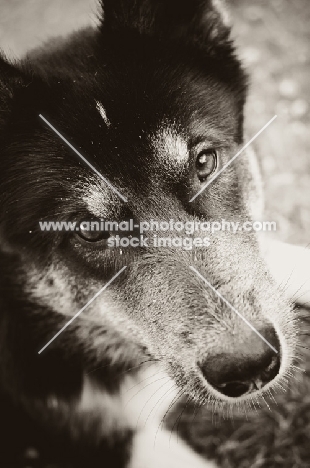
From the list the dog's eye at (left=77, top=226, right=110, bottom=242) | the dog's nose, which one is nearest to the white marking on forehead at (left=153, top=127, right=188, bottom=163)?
the dog's eye at (left=77, top=226, right=110, bottom=242)

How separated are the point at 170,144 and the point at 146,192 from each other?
17cm

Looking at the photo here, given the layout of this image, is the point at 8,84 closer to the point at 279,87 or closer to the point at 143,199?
the point at 143,199

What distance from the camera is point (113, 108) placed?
1.41 metres

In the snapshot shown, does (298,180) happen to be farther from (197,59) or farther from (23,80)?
(23,80)

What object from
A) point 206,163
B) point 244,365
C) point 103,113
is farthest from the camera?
point 206,163

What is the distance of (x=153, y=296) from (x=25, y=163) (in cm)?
60

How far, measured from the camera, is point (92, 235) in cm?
150

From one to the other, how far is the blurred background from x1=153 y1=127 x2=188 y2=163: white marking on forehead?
1050 millimetres

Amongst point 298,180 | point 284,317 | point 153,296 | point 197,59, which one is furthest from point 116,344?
point 298,180

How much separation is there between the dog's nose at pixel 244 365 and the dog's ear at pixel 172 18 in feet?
3.50

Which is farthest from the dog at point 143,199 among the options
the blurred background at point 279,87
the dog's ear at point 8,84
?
the blurred background at point 279,87

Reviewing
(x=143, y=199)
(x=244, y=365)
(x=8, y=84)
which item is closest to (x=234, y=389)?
(x=244, y=365)

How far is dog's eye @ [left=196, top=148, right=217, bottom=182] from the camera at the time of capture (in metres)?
1.55

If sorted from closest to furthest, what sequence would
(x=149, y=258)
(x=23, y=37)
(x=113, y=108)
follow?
1. (x=113, y=108)
2. (x=149, y=258)
3. (x=23, y=37)
